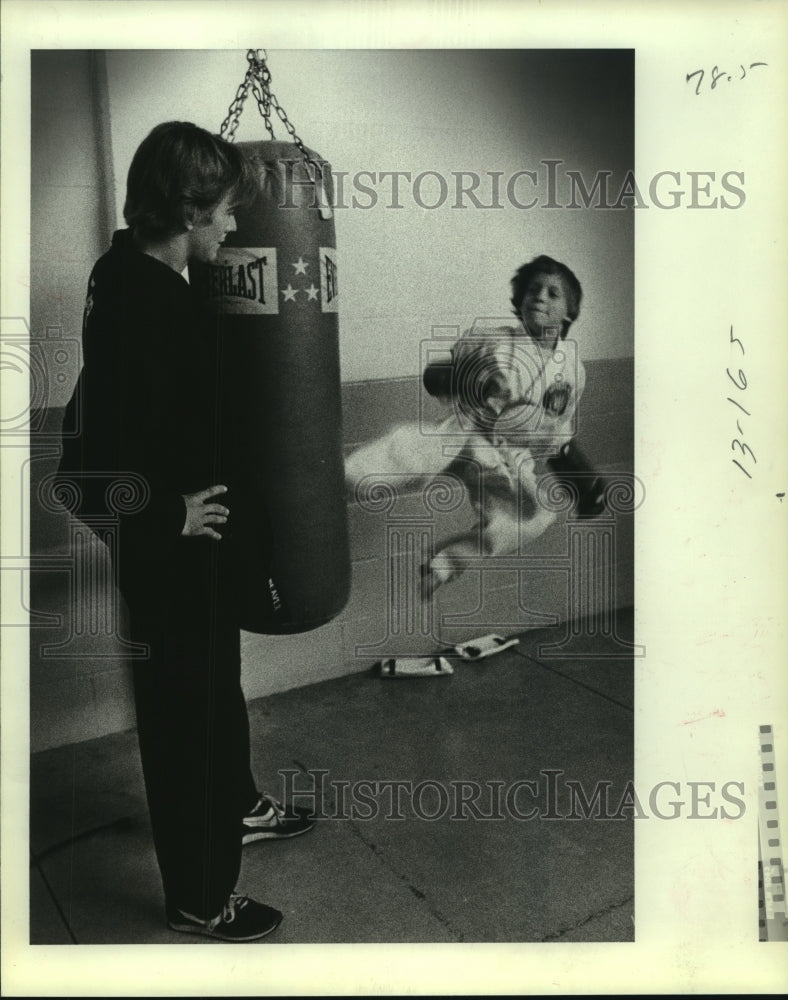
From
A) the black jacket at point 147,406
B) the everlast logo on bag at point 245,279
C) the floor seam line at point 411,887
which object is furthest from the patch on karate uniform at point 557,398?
the floor seam line at point 411,887

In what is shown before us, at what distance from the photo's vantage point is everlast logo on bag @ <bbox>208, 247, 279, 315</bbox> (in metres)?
2.24

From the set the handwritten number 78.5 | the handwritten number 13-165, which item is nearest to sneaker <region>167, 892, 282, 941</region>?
the handwritten number 13-165

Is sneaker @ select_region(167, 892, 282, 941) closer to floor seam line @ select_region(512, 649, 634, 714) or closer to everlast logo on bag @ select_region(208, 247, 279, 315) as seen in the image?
floor seam line @ select_region(512, 649, 634, 714)

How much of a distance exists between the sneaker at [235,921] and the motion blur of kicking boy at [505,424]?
2.98 feet

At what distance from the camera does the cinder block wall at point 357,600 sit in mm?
2332

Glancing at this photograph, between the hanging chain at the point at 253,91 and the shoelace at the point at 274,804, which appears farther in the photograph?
the shoelace at the point at 274,804

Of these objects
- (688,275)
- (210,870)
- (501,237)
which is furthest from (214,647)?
(688,275)

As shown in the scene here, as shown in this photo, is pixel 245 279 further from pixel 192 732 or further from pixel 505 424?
pixel 192 732

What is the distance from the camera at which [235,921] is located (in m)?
2.32

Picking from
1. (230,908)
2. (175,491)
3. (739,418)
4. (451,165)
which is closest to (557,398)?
(739,418)

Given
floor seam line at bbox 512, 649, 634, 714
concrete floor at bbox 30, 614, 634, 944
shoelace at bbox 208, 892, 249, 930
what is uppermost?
floor seam line at bbox 512, 649, 634, 714

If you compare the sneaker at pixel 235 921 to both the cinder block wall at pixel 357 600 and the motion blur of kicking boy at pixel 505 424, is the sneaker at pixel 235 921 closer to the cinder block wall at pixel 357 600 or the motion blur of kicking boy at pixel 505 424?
the cinder block wall at pixel 357 600

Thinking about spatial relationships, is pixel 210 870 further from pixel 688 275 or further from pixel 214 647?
pixel 688 275

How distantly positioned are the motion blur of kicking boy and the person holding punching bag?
0.42 metres
